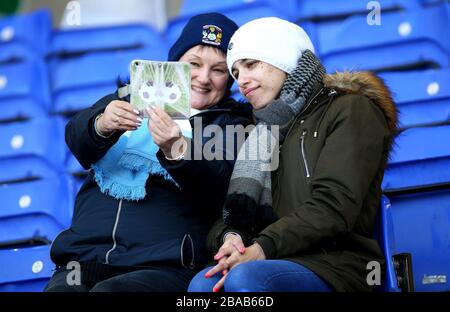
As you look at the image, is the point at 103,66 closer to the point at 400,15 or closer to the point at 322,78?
the point at 400,15

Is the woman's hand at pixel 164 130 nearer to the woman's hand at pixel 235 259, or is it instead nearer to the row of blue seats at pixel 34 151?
the woman's hand at pixel 235 259

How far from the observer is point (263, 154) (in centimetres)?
232

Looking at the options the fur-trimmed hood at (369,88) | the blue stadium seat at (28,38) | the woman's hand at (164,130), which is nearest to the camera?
the woman's hand at (164,130)

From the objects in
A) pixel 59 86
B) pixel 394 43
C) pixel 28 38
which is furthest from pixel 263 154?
pixel 28 38

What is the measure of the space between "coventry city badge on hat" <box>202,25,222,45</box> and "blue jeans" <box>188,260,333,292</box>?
2.98 ft

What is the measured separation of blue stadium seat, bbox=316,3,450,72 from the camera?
11.2 ft

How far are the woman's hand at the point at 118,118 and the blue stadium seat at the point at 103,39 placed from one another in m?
1.53

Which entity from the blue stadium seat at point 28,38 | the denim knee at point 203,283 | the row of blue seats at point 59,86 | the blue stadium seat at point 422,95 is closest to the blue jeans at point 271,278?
the denim knee at point 203,283

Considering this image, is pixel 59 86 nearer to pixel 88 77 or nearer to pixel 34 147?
pixel 88 77

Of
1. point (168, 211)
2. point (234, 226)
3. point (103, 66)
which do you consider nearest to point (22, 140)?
point (103, 66)

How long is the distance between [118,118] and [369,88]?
74 cm

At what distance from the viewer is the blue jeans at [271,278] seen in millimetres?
1979

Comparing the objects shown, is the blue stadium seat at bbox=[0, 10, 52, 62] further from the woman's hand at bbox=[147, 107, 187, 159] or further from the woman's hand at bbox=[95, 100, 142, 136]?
the woman's hand at bbox=[147, 107, 187, 159]

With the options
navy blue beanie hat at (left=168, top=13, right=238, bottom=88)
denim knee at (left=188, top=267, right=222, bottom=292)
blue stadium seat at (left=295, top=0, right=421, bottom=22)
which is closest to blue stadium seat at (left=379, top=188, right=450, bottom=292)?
navy blue beanie hat at (left=168, top=13, right=238, bottom=88)
